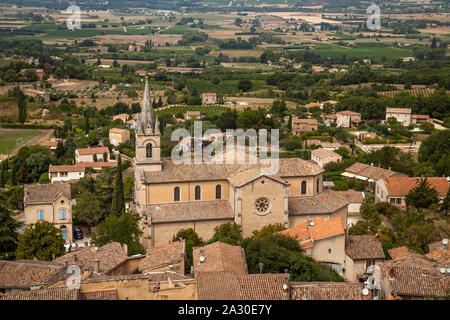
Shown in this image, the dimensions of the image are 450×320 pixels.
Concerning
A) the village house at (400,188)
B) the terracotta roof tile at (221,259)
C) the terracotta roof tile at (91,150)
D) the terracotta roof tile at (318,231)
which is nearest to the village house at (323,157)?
the village house at (400,188)

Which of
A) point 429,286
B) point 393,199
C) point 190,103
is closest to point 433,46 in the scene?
point 190,103

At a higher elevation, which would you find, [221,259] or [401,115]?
[221,259]

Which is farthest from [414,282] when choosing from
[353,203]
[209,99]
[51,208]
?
[209,99]

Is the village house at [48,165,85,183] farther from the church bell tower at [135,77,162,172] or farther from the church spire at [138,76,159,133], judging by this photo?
the church spire at [138,76,159,133]

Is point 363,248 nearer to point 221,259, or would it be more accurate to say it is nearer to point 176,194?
point 221,259

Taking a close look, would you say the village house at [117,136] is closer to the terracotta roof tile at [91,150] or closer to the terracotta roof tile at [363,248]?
the terracotta roof tile at [91,150]

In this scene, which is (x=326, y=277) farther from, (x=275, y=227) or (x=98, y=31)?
(x=98, y=31)

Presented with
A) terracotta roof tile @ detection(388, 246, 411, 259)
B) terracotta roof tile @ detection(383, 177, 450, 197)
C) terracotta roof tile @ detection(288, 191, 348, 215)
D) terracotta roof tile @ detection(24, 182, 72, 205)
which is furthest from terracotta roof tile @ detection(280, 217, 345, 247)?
terracotta roof tile @ detection(24, 182, 72, 205)
